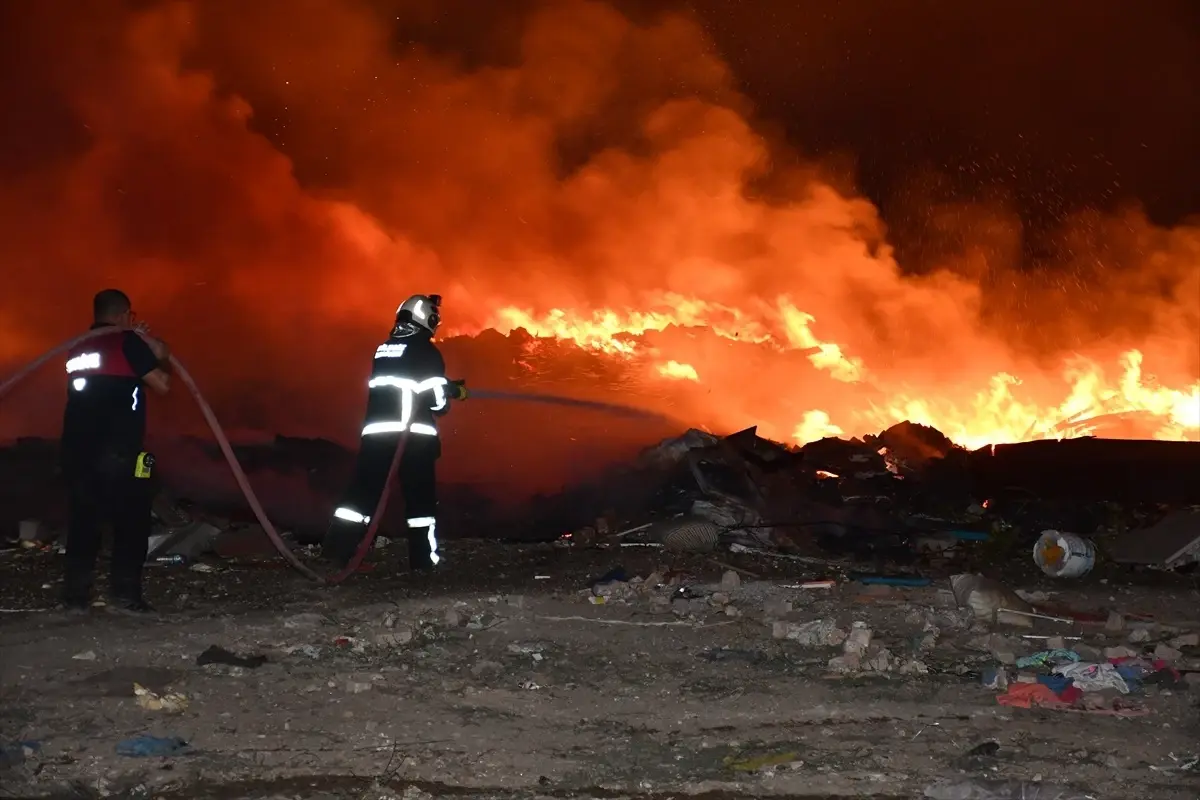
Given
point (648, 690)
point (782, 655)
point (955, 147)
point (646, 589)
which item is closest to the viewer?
point (648, 690)

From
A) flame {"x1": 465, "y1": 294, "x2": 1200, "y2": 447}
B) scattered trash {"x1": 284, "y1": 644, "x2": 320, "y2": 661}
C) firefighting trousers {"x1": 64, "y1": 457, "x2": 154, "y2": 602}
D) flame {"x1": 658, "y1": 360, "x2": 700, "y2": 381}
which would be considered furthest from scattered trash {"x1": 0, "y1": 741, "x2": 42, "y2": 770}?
flame {"x1": 658, "y1": 360, "x2": 700, "y2": 381}

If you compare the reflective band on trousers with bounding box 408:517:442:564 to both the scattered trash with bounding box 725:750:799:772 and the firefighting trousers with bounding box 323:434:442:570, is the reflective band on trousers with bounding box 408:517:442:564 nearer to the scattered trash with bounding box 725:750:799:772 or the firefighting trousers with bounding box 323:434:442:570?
the firefighting trousers with bounding box 323:434:442:570

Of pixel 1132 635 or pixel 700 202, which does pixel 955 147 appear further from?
pixel 1132 635

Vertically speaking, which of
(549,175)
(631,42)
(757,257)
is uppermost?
(631,42)

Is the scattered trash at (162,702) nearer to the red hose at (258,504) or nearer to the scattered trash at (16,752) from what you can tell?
the scattered trash at (16,752)

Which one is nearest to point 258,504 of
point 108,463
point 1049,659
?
point 108,463

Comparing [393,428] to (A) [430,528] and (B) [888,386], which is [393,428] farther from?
(B) [888,386]

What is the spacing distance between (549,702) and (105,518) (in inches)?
99.0

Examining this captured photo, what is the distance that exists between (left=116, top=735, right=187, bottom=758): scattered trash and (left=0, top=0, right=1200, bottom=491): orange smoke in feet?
28.7

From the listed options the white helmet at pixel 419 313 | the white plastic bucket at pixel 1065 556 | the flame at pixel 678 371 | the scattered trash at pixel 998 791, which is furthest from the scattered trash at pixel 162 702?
the flame at pixel 678 371

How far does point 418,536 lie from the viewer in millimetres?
6539

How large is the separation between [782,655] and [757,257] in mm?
8756

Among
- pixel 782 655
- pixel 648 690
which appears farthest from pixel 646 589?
pixel 648 690

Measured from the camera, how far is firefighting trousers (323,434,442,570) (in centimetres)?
650
